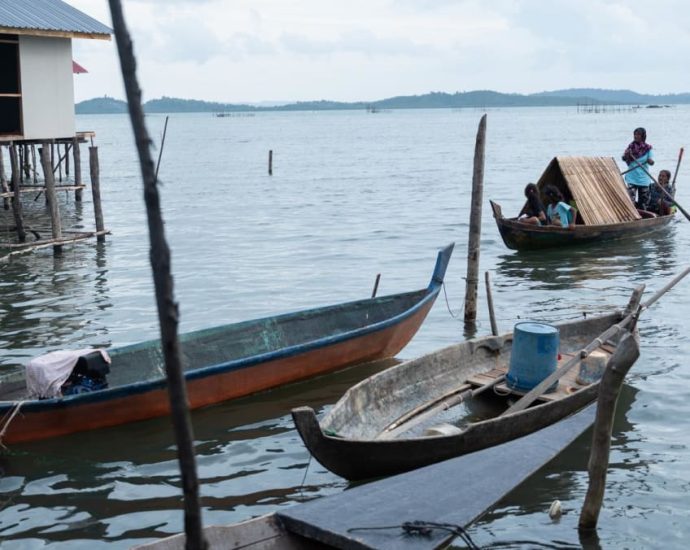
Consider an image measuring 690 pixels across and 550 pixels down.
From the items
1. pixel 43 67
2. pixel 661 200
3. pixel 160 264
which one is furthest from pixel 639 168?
pixel 160 264

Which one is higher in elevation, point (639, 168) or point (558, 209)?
point (639, 168)

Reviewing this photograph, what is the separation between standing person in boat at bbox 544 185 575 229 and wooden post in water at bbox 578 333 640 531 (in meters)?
12.9

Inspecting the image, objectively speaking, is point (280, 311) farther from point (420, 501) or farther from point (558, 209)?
point (420, 501)

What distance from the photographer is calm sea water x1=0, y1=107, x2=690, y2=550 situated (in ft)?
24.3

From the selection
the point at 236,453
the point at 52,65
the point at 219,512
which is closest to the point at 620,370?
the point at 219,512

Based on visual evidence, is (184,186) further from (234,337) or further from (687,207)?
(234,337)

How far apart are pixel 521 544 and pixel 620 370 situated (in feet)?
5.85

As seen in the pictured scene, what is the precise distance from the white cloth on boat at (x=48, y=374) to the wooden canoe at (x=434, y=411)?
2.75 m

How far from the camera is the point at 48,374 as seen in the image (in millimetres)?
8367

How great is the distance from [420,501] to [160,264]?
3577mm

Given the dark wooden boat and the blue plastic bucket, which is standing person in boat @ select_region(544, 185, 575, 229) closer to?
the dark wooden boat

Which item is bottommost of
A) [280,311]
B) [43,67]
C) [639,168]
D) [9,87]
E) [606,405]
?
[280,311]

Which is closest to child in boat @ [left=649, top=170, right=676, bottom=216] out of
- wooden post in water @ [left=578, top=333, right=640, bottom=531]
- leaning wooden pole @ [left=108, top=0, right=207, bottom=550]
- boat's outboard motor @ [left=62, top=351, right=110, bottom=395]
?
wooden post in water @ [left=578, top=333, right=640, bottom=531]

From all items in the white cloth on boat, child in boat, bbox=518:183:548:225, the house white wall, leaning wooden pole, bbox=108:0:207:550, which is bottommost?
the white cloth on boat
